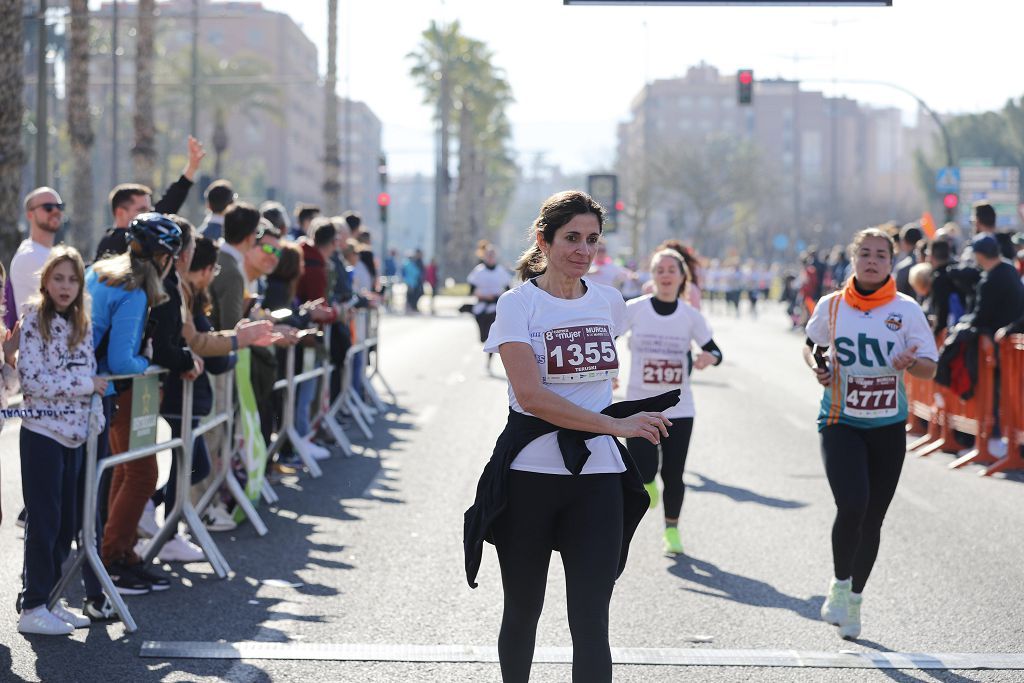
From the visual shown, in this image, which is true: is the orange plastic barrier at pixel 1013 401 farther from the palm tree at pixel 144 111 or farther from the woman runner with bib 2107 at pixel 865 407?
the palm tree at pixel 144 111

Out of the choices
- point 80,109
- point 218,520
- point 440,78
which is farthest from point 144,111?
point 440,78

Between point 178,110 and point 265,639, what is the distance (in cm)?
8547

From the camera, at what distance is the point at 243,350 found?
9.59 metres

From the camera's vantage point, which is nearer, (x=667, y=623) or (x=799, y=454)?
(x=667, y=623)

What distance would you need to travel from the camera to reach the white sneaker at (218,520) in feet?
31.0

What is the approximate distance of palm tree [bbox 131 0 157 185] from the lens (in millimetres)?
28844

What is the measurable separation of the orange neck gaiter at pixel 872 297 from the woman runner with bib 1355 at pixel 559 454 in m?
2.63

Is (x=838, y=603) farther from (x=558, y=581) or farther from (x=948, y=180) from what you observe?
(x=948, y=180)

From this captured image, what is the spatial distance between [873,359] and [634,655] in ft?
6.03

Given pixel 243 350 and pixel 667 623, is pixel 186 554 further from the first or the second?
pixel 667 623

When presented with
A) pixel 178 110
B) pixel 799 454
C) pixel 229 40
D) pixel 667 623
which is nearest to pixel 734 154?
pixel 178 110

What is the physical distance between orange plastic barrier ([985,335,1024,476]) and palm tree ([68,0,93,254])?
18.9 m

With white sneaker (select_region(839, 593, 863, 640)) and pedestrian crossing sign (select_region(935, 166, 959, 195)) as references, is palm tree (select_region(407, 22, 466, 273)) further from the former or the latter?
white sneaker (select_region(839, 593, 863, 640))

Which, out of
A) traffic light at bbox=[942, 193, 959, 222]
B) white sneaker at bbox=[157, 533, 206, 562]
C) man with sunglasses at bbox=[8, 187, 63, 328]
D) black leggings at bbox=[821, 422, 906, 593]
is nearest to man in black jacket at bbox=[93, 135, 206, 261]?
man with sunglasses at bbox=[8, 187, 63, 328]
